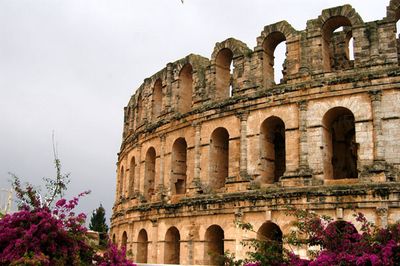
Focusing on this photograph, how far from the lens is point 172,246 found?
68.9 ft

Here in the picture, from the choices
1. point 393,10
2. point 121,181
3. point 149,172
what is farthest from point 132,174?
point 393,10

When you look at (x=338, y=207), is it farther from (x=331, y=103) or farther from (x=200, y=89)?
(x=200, y=89)

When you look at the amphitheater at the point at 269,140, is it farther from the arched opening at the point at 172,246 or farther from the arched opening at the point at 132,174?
the arched opening at the point at 132,174

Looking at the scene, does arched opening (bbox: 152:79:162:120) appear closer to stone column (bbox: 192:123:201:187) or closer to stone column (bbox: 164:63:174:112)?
stone column (bbox: 164:63:174:112)

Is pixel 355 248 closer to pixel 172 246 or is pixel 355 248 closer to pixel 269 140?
pixel 269 140

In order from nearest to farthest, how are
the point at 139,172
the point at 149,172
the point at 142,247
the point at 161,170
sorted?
the point at 161,170
the point at 142,247
the point at 149,172
the point at 139,172

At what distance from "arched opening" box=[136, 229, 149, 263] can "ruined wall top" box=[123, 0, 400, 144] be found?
16.6 feet

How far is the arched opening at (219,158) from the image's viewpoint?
19.6 m

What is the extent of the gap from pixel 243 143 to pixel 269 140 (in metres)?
1.01

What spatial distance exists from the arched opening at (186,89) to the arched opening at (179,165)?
1.58 m

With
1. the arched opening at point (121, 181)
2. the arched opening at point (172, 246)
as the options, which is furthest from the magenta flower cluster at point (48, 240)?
the arched opening at point (121, 181)

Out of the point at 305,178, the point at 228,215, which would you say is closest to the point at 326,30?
the point at 305,178

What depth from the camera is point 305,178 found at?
1641 centimetres

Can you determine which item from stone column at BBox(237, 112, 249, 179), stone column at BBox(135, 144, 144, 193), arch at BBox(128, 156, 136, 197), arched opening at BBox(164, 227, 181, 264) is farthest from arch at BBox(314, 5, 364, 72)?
arch at BBox(128, 156, 136, 197)
